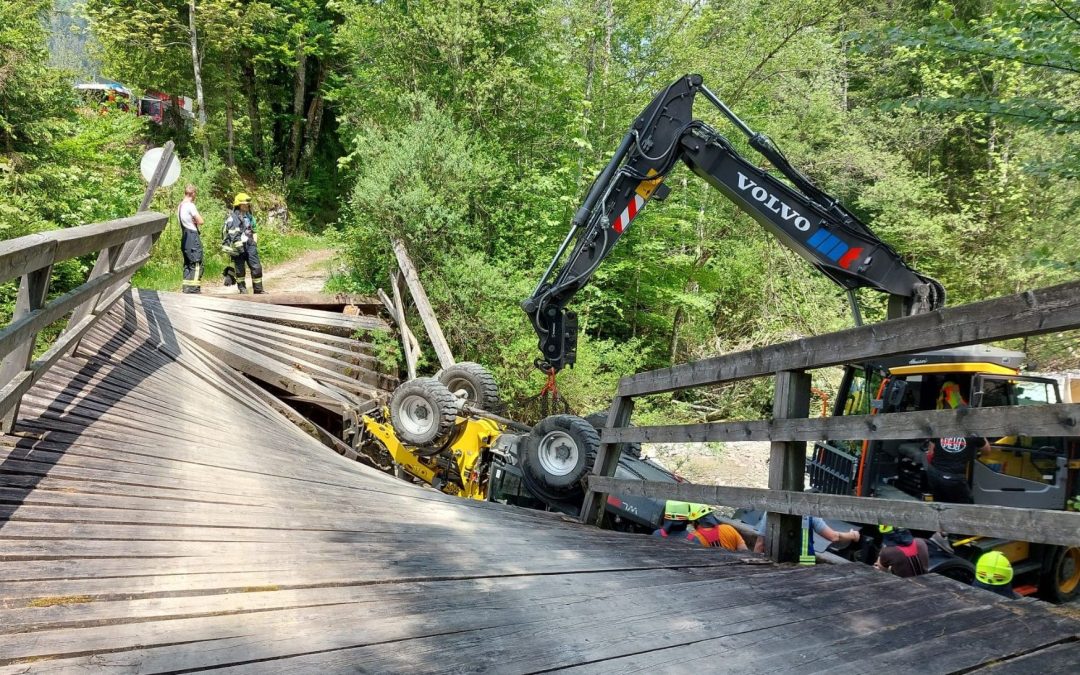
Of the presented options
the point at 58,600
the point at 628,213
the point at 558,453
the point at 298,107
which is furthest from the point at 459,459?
the point at 298,107

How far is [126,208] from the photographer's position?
54.5 ft

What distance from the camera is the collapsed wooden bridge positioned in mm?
2098

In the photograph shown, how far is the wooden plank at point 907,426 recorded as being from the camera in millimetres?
2238

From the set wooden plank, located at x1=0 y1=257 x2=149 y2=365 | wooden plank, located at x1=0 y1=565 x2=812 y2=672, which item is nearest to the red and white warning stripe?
wooden plank, located at x1=0 y1=257 x2=149 y2=365

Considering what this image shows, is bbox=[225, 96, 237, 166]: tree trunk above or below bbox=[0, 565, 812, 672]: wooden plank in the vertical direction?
above

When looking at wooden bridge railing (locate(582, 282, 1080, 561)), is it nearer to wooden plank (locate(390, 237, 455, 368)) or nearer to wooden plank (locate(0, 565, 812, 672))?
wooden plank (locate(0, 565, 812, 672))

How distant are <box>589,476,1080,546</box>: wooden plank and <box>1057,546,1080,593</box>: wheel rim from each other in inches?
181

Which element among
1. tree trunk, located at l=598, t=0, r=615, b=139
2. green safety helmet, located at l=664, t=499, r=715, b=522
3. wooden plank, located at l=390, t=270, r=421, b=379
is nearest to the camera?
green safety helmet, located at l=664, t=499, r=715, b=522

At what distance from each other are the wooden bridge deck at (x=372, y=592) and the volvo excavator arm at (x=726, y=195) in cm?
405

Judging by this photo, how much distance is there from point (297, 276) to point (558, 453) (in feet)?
41.4

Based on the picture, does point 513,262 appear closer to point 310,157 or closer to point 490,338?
point 490,338

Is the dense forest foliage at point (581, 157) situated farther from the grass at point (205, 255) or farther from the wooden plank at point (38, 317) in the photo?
the wooden plank at point (38, 317)

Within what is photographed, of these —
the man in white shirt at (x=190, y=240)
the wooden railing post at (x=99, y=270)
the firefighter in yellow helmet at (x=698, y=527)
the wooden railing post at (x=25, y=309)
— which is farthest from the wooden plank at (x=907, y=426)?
the man in white shirt at (x=190, y=240)

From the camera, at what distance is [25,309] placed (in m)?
3.42
